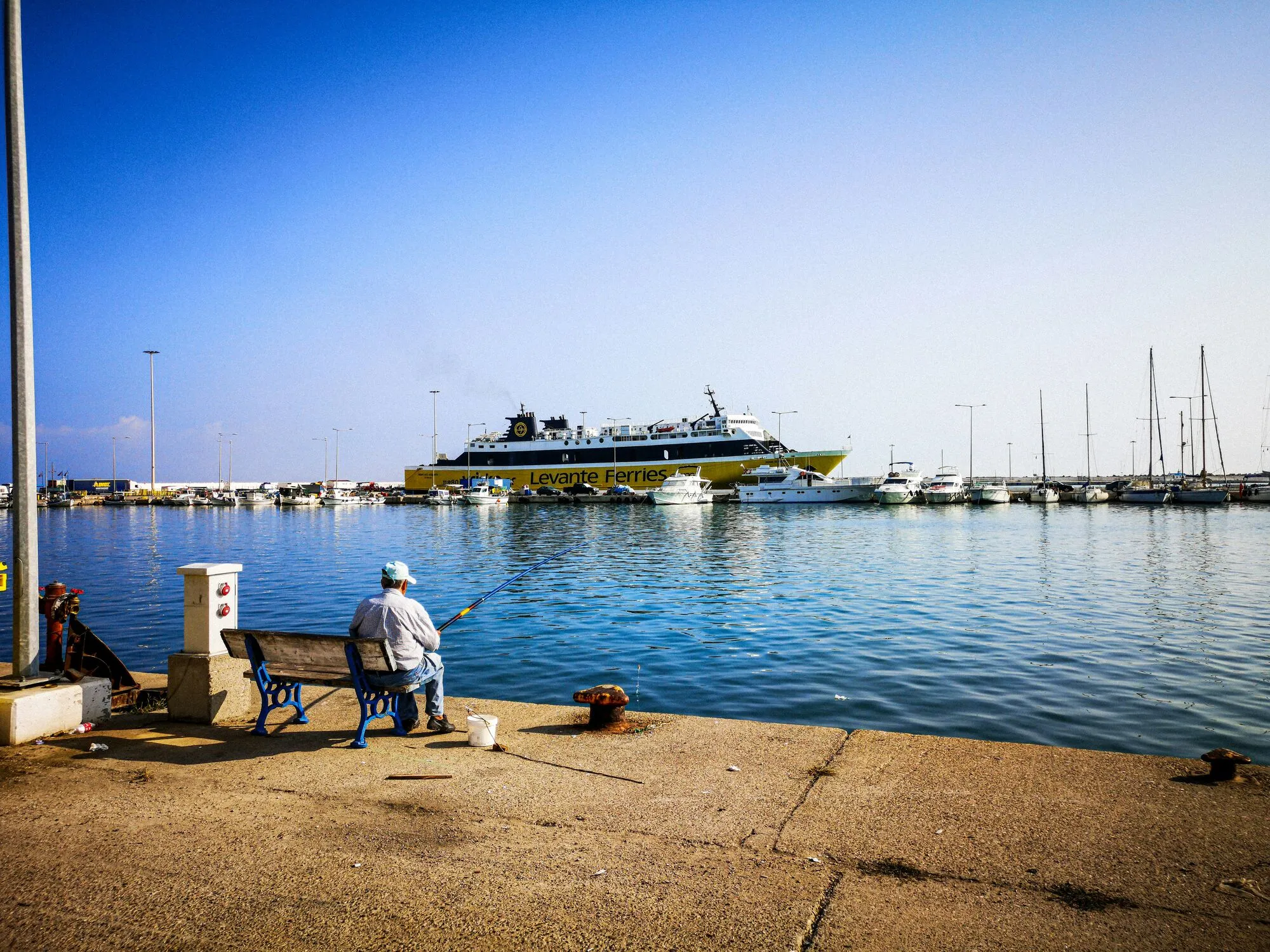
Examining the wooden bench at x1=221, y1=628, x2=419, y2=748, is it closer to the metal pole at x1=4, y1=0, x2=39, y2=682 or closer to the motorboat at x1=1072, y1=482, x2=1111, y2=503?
the metal pole at x1=4, y1=0, x2=39, y2=682

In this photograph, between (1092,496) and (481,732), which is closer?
(481,732)

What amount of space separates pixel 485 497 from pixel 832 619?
61.4m

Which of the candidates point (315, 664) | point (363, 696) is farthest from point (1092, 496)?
point (315, 664)

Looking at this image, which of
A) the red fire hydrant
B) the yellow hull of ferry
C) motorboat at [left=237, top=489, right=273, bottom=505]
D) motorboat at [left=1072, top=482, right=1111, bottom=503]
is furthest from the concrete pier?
motorboat at [left=237, top=489, right=273, bottom=505]

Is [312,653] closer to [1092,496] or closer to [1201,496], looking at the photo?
[1201,496]

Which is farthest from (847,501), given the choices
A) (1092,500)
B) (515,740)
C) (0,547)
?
(515,740)

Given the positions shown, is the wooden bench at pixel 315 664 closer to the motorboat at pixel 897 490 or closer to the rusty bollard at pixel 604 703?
the rusty bollard at pixel 604 703

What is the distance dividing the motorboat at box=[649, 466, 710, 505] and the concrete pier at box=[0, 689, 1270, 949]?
61.1 metres

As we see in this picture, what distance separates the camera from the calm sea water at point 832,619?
27.6 ft

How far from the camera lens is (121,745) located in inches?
197

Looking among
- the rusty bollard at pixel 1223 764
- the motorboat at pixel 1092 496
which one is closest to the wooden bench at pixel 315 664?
the rusty bollard at pixel 1223 764

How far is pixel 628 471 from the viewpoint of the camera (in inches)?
3285

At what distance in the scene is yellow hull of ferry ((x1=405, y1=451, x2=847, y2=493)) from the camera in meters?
79.1

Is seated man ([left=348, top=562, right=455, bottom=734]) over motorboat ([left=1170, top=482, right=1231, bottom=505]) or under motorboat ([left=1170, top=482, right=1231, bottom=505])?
over
